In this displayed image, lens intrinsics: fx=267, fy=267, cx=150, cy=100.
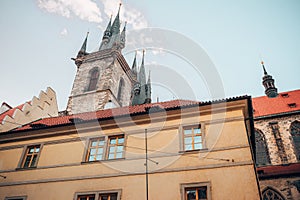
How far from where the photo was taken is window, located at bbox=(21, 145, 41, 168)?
44.4 ft

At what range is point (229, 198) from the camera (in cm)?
943

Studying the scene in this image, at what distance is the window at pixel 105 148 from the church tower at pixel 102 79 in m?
15.0

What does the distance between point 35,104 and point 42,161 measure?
34.8ft

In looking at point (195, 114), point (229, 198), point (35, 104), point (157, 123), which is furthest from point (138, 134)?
point (35, 104)

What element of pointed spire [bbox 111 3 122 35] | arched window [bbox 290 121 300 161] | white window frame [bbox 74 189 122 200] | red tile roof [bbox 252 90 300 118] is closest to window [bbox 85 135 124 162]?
white window frame [bbox 74 189 122 200]

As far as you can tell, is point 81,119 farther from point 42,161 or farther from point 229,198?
point 229,198

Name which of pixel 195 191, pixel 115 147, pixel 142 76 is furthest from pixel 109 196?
pixel 142 76

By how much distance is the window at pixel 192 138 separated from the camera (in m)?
11.3

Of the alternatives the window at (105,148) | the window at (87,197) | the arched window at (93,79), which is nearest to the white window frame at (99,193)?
the window at (87,197)

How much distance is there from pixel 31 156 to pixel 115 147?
15.6ft

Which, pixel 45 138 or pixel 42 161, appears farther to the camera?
pixel 45 138

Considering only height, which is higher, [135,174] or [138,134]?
[138,134]

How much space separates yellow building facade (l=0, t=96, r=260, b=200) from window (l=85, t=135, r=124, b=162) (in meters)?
0.05

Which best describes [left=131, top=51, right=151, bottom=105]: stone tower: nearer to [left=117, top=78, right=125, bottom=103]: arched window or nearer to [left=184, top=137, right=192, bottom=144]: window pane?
[left=117, top=78, right=125, bottom=103]: arched window
